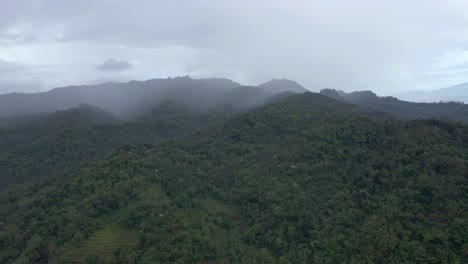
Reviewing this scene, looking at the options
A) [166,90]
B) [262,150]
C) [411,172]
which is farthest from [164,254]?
[166,90]

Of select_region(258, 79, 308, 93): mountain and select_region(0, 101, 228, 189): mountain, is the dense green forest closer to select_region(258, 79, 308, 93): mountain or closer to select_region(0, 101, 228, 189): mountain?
select_region(0, 101, 228, 189): mountain

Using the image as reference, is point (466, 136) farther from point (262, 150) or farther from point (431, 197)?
point (262, 150)

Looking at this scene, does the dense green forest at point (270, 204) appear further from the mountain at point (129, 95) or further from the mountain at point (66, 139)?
the mountain at point (129, 95)

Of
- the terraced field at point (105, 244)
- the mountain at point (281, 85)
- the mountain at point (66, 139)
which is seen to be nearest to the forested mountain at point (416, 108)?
the mountain at point (281, 85)

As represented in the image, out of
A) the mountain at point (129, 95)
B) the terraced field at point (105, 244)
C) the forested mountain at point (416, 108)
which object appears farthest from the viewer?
the mountain at point (129, 95)

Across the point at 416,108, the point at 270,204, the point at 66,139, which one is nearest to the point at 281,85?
the point at 416,108

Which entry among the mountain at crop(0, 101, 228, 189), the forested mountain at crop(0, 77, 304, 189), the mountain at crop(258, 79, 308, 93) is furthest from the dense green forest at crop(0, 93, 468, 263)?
the mountain at crop(258, 79, 308, 93)
